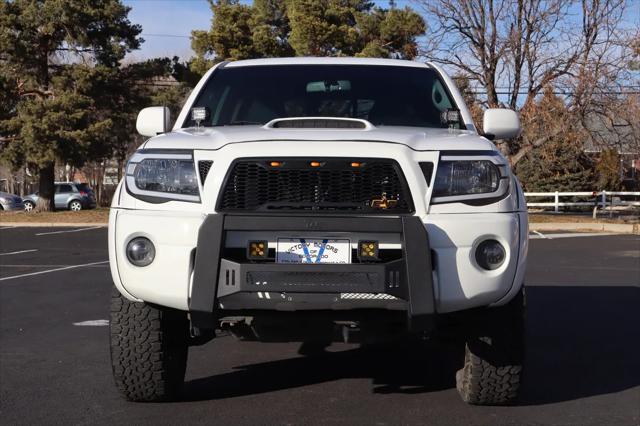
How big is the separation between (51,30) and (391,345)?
1116 inches

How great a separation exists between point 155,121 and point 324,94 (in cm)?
114

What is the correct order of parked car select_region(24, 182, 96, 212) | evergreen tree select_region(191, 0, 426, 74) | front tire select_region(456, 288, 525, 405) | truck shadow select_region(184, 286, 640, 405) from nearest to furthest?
front tire select_region(456, 288, 525, 405)
truck shadow select_region(184, 286, 640, 405)
evergreen tree select_region(191, 0, 426, 74)
parked car select_region(24, 182, 96, 212)

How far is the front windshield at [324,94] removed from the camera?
219 inches

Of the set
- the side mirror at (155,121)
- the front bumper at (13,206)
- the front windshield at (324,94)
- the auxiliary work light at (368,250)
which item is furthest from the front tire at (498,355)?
the front bumper at (13,206)

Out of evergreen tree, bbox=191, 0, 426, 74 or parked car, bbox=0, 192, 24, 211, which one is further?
parked car, bbox=0, 192, 24, 211

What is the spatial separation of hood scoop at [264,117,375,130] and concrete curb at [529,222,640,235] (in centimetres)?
1989

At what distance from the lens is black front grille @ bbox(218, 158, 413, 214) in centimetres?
411

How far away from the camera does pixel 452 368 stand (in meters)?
5.82

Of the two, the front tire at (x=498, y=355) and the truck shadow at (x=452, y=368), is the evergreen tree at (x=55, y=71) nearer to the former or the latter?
the truck shadow at (x=452, y=368)

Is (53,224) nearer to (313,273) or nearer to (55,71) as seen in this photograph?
(55,71)

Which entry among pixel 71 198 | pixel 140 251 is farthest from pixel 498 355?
pixel 71 198

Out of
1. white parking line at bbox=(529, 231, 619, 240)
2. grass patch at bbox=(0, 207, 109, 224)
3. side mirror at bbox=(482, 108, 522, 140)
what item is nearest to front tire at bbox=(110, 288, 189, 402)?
side mirror at bbox=(482, 108, 522, 140)

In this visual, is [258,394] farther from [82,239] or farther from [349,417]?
[82,239]

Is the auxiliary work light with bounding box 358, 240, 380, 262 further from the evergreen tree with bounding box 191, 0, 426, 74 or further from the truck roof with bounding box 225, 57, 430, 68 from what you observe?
the evergreen tree with bounding box 191, 0, 426, 74
